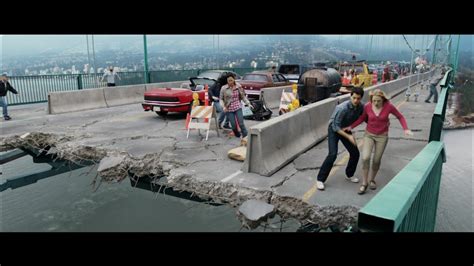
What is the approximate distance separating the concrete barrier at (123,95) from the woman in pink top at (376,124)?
12.9 metres

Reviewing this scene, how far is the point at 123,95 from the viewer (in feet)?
55.3

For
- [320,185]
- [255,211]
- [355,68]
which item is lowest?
[255,211]

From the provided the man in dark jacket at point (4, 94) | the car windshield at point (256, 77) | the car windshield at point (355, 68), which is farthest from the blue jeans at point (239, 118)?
the car windshield at point (355, 68)

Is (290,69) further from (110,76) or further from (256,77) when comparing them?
(110,76)

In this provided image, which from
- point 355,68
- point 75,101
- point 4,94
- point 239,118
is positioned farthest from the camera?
point 355,68

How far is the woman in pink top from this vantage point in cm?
564

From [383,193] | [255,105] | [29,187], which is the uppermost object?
[383,193]

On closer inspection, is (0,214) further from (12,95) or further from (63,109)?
(12,95)

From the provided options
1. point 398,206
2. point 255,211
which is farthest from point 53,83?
point 398,206

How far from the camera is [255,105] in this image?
40.9ft

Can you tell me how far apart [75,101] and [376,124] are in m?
12.5
